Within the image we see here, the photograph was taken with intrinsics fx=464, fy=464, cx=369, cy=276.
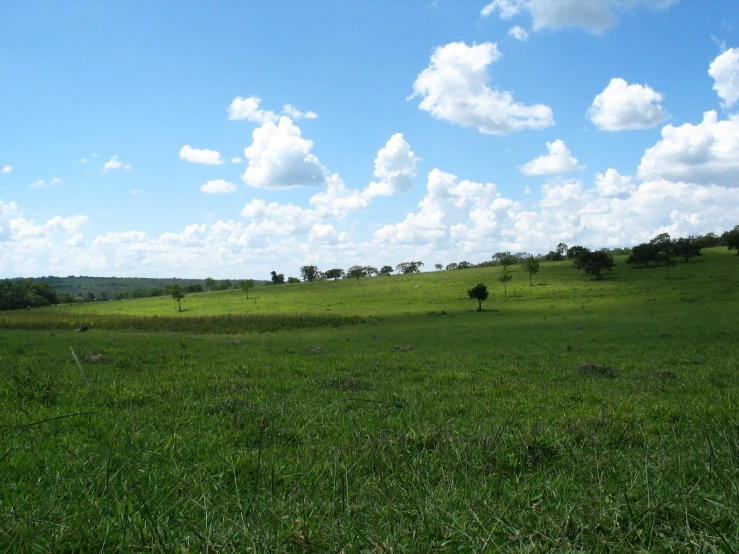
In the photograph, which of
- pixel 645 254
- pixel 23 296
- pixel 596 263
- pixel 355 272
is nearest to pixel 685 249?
pixel 645 254

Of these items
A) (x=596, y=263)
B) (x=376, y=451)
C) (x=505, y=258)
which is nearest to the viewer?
(x=376, y=451)

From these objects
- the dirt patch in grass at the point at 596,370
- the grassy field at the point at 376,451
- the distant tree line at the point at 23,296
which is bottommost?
the dirt patch in grass at the point at 596,370

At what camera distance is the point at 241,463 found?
4.89 m

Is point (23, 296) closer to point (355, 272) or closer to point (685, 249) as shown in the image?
point (355, 272)

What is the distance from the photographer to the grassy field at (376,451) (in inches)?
97.1

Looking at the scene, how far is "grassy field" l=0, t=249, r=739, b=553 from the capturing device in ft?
8.09

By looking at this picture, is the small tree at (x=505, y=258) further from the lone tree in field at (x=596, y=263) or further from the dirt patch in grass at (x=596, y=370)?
the dirt patch in grass at (x=596, y=370)

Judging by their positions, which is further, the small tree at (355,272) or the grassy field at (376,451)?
the small tree at (355,272)

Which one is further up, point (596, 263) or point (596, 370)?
point (596, 263)

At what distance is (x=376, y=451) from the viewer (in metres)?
4.48

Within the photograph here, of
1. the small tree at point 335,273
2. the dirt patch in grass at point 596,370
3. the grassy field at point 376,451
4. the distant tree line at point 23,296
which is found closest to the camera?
the grassy field at point 376,451

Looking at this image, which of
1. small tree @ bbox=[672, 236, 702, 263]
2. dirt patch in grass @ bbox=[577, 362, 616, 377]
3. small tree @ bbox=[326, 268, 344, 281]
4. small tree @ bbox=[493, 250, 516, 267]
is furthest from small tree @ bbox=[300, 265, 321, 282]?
dirt patch in grass @ bbox=[577, 362, 616, 377]

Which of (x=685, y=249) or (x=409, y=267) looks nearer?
(x=685, y=249)

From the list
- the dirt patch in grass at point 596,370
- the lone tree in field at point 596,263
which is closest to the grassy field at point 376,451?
the dirt patch in grass at point 596,370
